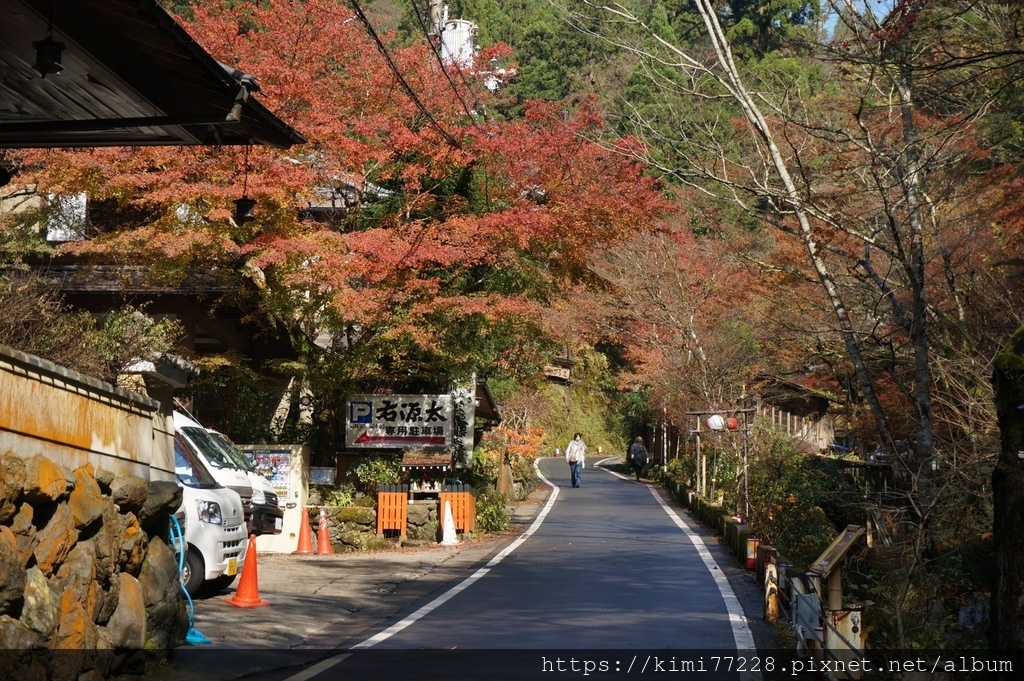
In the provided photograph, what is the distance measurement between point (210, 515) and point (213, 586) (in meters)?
1.10

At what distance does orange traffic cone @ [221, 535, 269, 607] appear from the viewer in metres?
12.0

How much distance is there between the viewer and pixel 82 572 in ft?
23.9

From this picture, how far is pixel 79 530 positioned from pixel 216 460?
20.8 ft

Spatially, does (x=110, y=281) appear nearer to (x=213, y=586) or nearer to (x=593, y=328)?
(x=213, y=586)

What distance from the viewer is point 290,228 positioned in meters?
17.8

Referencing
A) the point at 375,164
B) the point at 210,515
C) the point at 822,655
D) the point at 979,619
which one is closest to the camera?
the point at 822,655

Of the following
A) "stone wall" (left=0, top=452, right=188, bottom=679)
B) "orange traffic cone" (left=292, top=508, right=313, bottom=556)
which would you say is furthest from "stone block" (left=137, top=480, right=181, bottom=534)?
"orange traffic cone" (left=292, top=508, right=313, bottom=556)

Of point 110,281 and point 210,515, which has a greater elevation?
point 110,281

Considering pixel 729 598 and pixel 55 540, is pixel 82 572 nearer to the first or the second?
pixel 55 540

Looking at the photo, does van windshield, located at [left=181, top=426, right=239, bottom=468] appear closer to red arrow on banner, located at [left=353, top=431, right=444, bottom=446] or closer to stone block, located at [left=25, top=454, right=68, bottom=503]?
stone block, located at [left=25, top=454, right=68, bottom=503]

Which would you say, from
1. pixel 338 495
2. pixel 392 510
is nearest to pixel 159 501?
pixel 392 510

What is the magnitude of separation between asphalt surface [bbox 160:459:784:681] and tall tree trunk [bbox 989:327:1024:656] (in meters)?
3.85

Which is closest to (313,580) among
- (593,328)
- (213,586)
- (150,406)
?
(213,586)

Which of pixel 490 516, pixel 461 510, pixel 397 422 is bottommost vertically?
pixel 490 516
